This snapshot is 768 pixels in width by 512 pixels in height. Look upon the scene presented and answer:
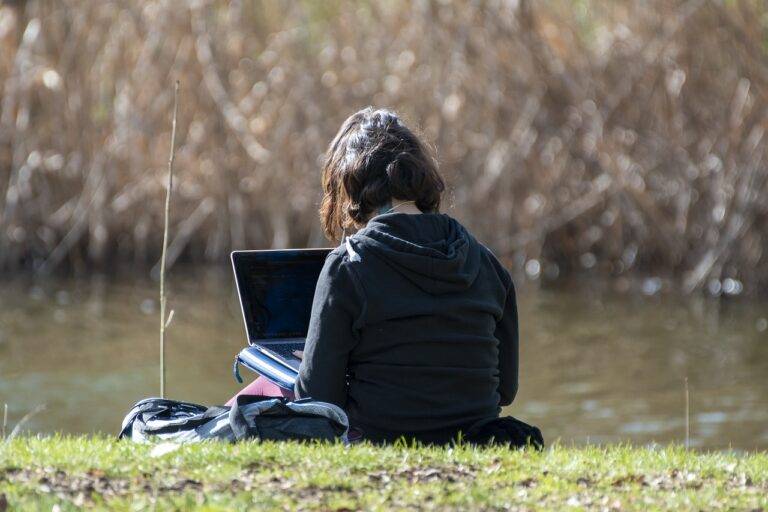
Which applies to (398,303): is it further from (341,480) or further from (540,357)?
(540,357)

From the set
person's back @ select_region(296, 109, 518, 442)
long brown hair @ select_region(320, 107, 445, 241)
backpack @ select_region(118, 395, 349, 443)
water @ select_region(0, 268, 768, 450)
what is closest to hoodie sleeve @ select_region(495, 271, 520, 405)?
person's back @ select_region(296, 109, 518, 442)

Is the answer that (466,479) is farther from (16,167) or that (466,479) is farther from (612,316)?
(16,167)

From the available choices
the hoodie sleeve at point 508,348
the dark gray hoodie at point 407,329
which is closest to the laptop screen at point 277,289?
the dark gray hoodie at point 407,329

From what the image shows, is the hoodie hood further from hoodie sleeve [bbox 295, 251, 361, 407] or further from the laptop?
the laptop

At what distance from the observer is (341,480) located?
3.62m

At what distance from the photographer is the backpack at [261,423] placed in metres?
3.99

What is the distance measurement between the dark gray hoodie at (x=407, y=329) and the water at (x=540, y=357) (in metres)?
4.27

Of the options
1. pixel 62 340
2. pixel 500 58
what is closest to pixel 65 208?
pixel 62 340

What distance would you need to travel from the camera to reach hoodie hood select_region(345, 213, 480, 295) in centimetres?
401

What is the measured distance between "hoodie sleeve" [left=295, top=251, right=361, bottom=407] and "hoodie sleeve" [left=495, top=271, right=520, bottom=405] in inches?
23.2

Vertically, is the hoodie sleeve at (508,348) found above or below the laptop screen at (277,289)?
below

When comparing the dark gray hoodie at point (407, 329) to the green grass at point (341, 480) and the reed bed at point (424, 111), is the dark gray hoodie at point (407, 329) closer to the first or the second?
the green grass at point (341, 480)

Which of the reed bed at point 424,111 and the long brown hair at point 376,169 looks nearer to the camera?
the long brown hair at point 376,169

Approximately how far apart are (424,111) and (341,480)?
9664 millimetres
